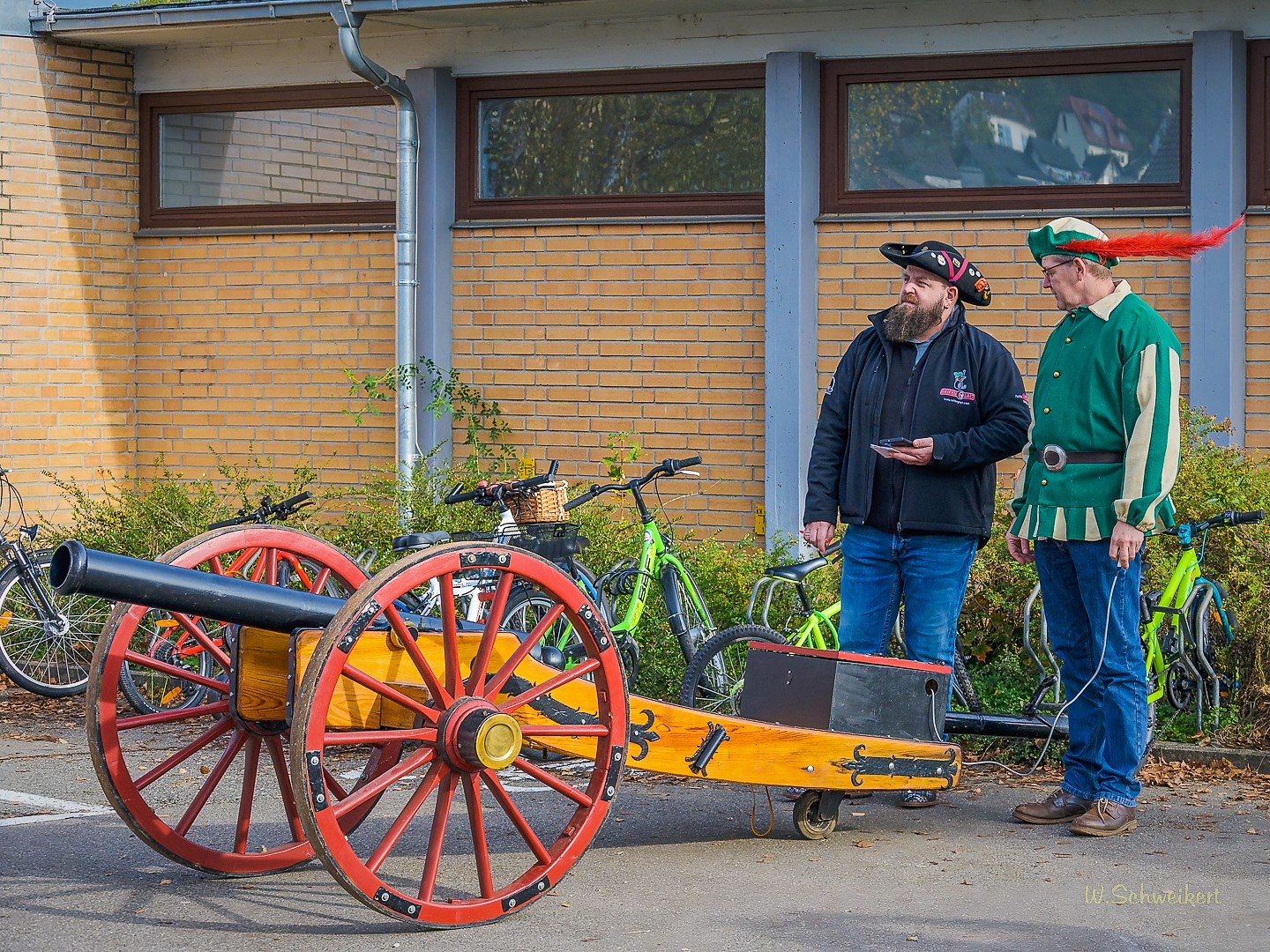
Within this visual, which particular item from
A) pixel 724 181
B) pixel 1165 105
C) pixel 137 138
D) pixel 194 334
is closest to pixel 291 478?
pixel 194 334

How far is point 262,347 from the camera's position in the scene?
10422 millimetres

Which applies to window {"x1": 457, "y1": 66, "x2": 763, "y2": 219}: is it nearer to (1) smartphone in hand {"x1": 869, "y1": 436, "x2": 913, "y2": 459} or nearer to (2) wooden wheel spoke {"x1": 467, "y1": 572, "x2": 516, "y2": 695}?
(1) smartphone in hand {"x1": 869, "y1": 436, "x2": 913, "y2": 459}

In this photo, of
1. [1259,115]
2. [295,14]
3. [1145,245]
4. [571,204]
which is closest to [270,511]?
[571,204]

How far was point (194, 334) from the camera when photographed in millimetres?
10594

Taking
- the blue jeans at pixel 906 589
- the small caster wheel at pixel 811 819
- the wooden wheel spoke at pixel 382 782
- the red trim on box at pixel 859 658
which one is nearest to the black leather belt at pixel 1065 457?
the blue jeans at pixel 906 589

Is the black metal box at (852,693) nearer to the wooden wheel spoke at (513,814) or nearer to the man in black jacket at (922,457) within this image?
the man in black jacket at (922,457)

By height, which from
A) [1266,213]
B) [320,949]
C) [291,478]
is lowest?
[320,949]

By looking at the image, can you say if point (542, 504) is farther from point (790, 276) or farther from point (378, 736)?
point (378, 736)

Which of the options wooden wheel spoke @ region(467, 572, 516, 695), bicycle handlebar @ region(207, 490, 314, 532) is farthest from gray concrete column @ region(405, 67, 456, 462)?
wooden wheel spoke @ region(467, 572, 516, 695)

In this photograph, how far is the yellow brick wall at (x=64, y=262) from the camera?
10023mm

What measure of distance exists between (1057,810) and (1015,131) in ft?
14.0

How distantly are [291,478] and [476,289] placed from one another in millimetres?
1707

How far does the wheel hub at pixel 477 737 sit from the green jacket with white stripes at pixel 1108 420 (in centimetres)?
218

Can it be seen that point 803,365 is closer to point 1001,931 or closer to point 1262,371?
point 1262,371
